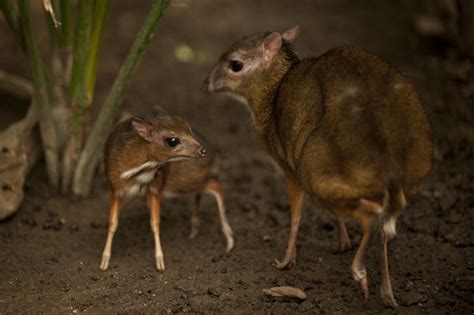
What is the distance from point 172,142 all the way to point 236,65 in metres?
0.85

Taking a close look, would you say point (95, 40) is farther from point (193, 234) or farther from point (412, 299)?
point (412, 299)

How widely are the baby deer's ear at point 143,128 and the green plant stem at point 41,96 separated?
1257mm

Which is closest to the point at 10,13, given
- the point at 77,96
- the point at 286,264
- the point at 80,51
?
the point at 80,51

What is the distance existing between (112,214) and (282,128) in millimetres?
1641

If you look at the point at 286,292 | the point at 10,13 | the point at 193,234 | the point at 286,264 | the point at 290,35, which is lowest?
the point at 193,234

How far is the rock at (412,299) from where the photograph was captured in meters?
5.29

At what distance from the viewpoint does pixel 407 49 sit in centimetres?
1055

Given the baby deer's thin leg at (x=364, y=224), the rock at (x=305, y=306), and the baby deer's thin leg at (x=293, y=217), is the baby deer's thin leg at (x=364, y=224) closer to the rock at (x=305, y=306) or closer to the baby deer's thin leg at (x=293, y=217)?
the rock at (x=305, y=306)

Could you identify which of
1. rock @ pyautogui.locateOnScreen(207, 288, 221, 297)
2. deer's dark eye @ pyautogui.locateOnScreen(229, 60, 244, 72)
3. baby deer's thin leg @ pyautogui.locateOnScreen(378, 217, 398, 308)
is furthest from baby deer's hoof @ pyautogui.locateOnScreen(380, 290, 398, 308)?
deer's dark eye @ pyautogui.locateOnScreen(229, 60, 244, 72)

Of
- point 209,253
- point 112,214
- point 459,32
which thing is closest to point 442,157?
point 459,32

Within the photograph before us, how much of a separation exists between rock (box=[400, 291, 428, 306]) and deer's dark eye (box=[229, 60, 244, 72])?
88.5 inches

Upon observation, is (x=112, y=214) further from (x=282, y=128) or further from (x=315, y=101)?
(x=315, y=101)

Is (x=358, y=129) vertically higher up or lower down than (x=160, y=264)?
higher up

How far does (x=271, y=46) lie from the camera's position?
20.2 feet
